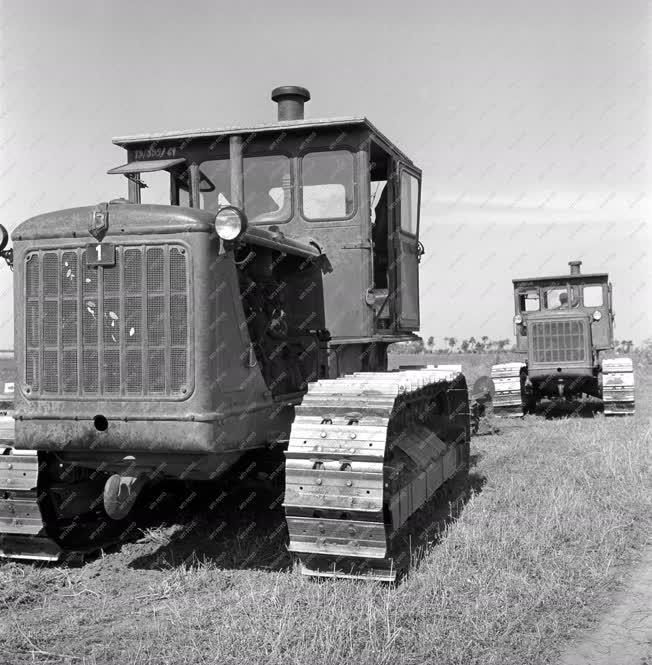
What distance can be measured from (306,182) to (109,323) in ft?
7.19

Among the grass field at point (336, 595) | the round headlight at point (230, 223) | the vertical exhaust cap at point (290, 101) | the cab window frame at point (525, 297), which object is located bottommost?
the grass field at point (336, 595)

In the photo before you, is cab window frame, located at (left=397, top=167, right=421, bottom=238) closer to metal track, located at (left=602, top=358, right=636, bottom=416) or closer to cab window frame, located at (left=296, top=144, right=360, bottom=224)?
cab window frame, located at (left=296, top=144, right=360, bottom=224)

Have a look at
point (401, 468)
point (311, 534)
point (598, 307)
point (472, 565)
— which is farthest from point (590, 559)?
point (598, 307)

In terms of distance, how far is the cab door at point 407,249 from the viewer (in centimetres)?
680

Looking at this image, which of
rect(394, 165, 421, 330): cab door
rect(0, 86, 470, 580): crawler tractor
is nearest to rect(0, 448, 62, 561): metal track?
rect(0, 86, 470, 580): crawler tractor

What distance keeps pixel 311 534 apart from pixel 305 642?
2.81 feet

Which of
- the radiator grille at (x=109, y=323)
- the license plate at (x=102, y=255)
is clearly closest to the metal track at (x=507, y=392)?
the radiator grille at (x=109, y=323)

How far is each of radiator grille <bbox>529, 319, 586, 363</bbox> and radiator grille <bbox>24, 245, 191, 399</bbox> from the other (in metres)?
11.1

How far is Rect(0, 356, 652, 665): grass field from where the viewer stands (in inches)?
141

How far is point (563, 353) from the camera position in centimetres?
1442

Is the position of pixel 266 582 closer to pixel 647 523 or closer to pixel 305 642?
pixel 305 642

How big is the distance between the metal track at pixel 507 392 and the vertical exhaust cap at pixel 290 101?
8.06m

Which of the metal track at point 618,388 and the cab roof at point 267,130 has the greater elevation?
the cab roof at point 267,130

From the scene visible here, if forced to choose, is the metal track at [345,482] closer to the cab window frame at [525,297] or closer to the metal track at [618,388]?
the metal track at [618,388]
